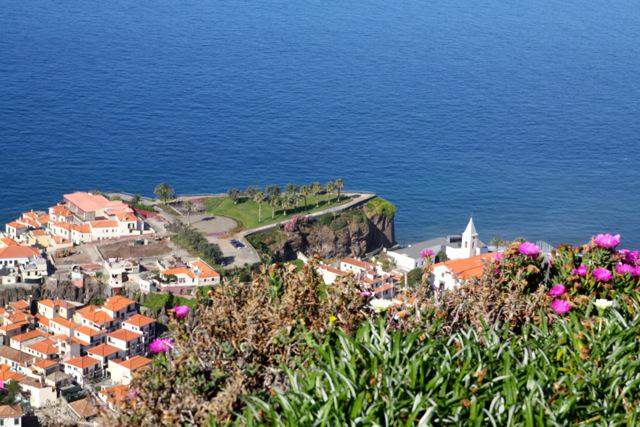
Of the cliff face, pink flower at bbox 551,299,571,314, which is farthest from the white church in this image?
pink flower at bbox 551,299,571,314

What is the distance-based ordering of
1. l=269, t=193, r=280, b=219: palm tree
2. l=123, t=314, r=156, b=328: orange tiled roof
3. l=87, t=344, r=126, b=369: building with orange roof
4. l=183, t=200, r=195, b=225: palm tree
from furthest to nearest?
l=269, t=193, r=280, b=219: palm tree
l=183, t=200, r=195, b=225: palm tree
l=123, t=314, r=156, b=328: orange tiled roof
l=87, t=344, r=126, b=369: building with orange roof

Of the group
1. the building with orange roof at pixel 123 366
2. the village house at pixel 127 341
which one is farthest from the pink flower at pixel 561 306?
the village house at pixel 127 341

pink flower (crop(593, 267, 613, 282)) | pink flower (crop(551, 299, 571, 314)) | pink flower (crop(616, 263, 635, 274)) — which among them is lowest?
pink flower (crop(551, 299, 571, 314))

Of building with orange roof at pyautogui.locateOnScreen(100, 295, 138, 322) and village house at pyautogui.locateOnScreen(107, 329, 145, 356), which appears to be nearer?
village house at pyautogui.locateOnScreen(107, 329, 145, 356)

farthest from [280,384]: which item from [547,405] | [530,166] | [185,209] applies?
[530,166]

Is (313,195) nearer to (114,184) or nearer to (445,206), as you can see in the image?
(445,206)

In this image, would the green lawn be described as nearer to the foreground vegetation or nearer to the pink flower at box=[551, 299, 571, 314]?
the foreground vegetation

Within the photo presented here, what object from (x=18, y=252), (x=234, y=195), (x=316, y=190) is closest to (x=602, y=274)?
(x=18, y=252)

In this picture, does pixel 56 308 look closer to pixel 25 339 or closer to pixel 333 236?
pixel 25 339
